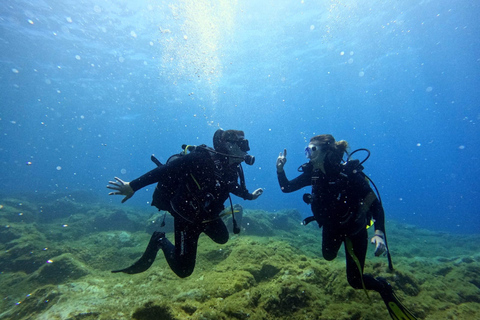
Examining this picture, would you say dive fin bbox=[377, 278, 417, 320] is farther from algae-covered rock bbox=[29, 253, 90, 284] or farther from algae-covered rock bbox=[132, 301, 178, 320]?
algae-covered rock bbox=[29, 253, 90, 284]

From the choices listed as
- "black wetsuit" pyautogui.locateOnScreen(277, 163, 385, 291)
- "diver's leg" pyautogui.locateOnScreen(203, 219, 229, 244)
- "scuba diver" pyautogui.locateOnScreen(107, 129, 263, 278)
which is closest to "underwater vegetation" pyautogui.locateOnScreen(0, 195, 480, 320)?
"black wetsuit" pyautogui.locateOnScreen(277, 163, 385, 291)

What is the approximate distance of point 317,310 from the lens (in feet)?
10.7

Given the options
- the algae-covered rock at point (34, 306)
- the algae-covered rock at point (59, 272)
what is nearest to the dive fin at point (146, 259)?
the algae-covered rock at point (34, 306)

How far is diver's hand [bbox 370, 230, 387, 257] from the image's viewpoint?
310 centimetres

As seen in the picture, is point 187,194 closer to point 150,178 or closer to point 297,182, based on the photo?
point 150,178

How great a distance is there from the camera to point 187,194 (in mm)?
3469

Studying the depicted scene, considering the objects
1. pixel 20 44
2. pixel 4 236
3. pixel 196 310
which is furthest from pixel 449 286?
pixel 20 44

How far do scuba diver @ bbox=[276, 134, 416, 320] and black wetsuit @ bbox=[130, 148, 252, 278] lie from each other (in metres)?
1.88

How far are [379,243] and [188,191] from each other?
3.06 meters

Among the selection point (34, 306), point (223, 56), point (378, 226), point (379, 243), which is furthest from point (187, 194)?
point (223, 56)

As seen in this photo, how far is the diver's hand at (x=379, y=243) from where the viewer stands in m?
3.10

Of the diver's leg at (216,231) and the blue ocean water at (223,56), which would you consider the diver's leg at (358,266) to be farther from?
the blue ocean water at (223,56)

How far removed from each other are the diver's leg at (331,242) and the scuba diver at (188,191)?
1.79 metres

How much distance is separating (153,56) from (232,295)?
1172 inches
